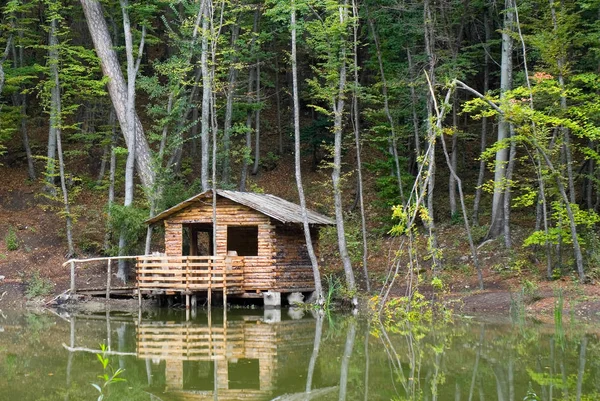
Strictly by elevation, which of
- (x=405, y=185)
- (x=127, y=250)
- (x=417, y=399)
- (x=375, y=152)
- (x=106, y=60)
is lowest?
(x=417, y=399)

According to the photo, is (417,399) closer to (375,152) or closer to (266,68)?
(375,152)

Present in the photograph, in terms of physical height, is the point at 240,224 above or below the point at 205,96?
below

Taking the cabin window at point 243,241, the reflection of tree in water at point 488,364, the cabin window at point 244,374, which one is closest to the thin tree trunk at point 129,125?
the cabin window at point 243,241

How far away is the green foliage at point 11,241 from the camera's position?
26.6 m

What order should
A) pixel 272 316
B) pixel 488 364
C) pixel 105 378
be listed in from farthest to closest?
pixel 272 316 → pixel 488 364 → pixel 105 378

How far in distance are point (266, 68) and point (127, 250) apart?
13.5m

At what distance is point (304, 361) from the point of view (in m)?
13.0

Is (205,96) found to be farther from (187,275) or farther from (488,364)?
(488,364)

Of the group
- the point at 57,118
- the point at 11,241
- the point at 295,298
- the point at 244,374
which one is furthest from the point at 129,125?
the point at 244,374

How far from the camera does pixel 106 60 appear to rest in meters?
26.9

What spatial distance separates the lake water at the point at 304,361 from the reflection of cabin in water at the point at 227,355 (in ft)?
0.07

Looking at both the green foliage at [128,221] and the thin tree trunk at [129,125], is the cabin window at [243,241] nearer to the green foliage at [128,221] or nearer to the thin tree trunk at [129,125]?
the green foliage at [128,221]

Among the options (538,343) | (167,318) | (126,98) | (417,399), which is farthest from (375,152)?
(417,399)

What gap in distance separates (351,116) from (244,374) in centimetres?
1587
